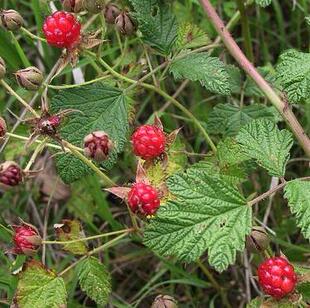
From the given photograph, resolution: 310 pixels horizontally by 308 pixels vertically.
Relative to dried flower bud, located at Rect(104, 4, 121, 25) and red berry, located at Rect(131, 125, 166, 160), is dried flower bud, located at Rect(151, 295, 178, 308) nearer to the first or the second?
red berry, located at Rect(131, 125, 166, 160)

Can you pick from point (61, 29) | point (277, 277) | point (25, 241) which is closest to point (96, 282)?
point (25, 241)

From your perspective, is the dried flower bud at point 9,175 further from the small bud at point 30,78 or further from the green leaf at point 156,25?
the green leaf at point 156,25

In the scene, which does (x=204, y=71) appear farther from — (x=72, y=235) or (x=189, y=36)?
(x=72, y=235)

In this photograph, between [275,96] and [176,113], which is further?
[176,113]

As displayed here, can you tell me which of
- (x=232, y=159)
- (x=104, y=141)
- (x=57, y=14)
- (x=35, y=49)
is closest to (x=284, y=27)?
(x=35, y=49)

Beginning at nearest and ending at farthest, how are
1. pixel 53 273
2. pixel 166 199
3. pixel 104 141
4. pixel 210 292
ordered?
pixel 104 141
pixel 166 199
pixel 53 273
pixel 210 292

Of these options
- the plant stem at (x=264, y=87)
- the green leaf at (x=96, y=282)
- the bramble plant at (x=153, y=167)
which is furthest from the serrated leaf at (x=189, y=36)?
the green leaf at (x=96, y=282)

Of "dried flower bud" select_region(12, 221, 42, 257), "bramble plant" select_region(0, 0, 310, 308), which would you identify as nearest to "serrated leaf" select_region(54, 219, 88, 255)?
"bramble plant" select_region(0, 0, 310, 308)

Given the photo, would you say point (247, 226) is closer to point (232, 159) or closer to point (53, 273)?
point (232, 159)
